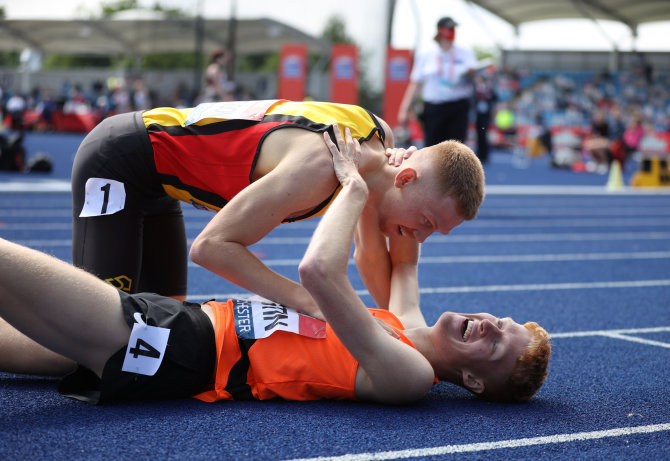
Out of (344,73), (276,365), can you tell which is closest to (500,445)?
(276,365)

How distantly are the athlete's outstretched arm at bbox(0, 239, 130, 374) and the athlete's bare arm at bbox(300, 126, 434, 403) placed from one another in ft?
2.11

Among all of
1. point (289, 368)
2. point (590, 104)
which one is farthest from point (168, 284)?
point (590, 104)

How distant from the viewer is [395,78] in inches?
908

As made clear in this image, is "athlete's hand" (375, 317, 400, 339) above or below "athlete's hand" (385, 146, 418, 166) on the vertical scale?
below

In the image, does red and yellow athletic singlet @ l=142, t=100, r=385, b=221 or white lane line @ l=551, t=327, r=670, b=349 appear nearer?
red and yellow athletic singlet @ l=142, t=100, r=385, b=221

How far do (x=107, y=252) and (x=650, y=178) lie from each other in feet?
49.9

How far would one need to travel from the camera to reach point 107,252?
2914 millimetres

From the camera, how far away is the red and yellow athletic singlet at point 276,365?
2.56m

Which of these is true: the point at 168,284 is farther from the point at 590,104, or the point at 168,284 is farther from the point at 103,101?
the point at 590,104

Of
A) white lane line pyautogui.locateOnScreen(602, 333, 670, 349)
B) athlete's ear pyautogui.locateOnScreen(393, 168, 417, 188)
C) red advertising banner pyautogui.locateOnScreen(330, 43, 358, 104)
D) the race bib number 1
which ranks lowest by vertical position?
white lane line pyautogui.locateOnScreen(602, 333, 670, 349)

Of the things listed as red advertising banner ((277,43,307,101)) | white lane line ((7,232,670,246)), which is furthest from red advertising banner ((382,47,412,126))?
white lane line ((7,232,670,246))

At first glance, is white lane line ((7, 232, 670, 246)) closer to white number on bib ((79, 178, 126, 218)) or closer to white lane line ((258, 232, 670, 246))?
white lane line ((258, 232, 670, 246))

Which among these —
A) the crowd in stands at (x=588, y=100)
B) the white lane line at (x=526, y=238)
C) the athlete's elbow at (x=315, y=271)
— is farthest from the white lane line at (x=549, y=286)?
the crowd in stands at (x=588, y=100)

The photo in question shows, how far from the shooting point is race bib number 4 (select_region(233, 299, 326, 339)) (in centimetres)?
256
